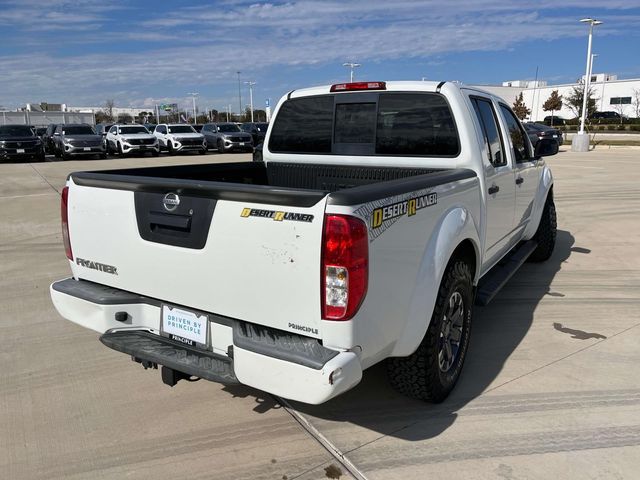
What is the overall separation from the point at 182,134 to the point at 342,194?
26289mm

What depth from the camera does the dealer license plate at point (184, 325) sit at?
2824mm

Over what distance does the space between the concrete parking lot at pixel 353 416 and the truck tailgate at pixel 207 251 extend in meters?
0.83

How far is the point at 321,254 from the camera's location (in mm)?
2359

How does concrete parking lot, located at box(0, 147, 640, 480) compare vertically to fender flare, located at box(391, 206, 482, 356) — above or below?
below

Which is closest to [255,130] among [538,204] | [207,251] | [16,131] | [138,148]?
[138,148]

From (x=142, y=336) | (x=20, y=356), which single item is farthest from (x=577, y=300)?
(x=20, y=356)

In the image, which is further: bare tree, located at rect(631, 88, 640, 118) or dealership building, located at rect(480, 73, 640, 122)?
dealership building, located at rect(480, 73, 640, 122)

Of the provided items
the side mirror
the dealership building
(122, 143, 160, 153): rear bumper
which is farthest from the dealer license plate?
the dealership building

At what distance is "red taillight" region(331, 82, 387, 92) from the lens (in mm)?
4168

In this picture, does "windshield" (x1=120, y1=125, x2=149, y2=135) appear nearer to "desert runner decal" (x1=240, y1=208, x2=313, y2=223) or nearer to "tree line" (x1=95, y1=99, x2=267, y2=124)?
"desert runner decal" (x1=240, y1=208, x2=313, y2=223)

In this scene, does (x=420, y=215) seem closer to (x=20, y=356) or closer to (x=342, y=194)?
(x=342, y=194)

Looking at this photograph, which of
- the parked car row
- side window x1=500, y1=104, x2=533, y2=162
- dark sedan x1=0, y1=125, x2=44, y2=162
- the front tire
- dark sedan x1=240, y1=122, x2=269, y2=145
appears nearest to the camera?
the front tire

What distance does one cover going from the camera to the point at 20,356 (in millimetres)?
4129

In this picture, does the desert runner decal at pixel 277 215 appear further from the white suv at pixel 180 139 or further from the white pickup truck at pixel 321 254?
the white suv at pixel 180 139
